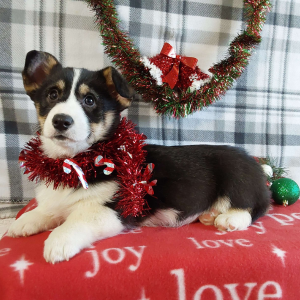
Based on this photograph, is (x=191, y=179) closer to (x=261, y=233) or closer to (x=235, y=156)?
(x=235, y=156)

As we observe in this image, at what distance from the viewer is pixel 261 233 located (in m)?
1.17

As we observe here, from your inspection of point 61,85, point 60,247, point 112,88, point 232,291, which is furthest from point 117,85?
point 232,291

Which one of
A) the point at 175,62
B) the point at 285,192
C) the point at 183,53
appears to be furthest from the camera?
the point at 183,53

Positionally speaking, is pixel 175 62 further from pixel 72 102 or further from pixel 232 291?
pixel 232 291

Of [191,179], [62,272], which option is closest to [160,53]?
[191,179]

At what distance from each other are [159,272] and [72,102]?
76cm

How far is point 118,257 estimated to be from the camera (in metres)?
0.96

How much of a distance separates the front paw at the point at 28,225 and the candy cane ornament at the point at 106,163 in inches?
15.0

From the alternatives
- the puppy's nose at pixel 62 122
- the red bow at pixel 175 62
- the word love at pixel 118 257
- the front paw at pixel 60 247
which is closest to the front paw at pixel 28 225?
the front paw at pixel 60 247

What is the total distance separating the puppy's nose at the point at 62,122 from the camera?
3.42ft

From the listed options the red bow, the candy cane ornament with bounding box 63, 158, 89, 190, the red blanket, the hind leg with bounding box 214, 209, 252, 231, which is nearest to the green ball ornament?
the hind leg with bounding box 214, 209, 252, 231

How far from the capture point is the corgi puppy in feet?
3.65

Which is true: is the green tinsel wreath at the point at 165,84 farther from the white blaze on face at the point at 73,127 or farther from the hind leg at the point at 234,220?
the hind leg at the point at 234,220

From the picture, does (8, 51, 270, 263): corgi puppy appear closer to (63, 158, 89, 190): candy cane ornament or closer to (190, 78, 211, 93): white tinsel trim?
(63, 158, 89, 190): candy cane ornament
